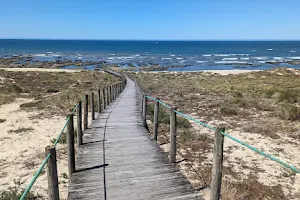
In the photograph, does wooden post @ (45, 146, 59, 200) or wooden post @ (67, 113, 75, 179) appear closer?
wooden post @ (45, 146, 59, 200)

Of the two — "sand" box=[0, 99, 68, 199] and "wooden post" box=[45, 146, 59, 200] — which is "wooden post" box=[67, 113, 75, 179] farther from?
"wooden post" box=[45, 146, 59, 200]

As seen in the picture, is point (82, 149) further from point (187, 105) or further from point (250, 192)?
point (187, 105)

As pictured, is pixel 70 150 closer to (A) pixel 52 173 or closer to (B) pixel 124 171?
(B) pixel 124 171

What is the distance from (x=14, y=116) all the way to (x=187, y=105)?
10455 mm

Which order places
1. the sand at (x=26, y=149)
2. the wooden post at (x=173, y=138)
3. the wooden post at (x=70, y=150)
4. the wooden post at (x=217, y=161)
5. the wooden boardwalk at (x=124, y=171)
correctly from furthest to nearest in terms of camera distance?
the sand at (x=26, y=149) < the wooden post at (x=173, y=138) < the wooden post at (x=70, y=150) < the wooden boardwalk at (x=124, y=171) < the wooden post at (x=217, y=161)

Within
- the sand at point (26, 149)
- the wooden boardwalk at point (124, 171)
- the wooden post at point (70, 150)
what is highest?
the wooden post at point (70, 150)

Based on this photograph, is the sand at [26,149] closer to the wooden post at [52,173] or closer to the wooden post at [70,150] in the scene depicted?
the wooden post at [70,150]

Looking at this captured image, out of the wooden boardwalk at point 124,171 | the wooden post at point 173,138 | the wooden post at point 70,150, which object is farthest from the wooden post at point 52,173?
the wooden post at point 173,138

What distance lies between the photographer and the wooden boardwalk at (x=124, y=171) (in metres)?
5.15

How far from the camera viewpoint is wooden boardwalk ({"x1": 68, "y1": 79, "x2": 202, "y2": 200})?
5152 mm

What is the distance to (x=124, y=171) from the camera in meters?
6.17

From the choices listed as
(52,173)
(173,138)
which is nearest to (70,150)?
(52,173)

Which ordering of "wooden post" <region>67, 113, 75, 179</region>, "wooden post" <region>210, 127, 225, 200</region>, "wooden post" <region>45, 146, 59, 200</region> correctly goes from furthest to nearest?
1. "wooden post" <region>67, 113, 75, 179</region>
2. "wooden post" <region>210, 127, 225, 200</region>
3. "wooden post" <region>45, 146, 59, 200</region>

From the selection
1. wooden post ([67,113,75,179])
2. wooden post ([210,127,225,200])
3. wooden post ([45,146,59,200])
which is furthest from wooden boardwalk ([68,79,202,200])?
wooden post ([45,146,59,200])
